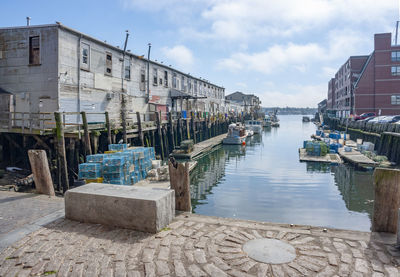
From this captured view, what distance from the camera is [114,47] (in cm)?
2311

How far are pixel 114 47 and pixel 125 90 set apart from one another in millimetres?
3754

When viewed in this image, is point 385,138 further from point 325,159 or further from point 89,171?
point 89,171

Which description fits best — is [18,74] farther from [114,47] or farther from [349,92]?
[349,92]

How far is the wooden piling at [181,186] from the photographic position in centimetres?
695

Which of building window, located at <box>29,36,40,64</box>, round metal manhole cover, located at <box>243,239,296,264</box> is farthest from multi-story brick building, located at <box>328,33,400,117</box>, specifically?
round metal manhole cover, located at <box>243,239,296,264</box>

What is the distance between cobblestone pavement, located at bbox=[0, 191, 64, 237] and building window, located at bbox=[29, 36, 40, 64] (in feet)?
43.2

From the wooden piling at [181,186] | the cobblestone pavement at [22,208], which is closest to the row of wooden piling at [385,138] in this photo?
the wooden piling at [181,186]

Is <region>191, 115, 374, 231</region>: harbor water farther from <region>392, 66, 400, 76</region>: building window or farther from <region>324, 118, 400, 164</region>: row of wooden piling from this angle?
<region>392, 66, 400, 76</region>: building window

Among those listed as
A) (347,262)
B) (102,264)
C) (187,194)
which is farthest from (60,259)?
(347,262)

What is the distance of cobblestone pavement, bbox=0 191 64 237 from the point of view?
19.8 ft

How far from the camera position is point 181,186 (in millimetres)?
6996

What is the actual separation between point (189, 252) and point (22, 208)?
4.79m

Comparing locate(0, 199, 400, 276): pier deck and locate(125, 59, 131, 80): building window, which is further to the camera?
locate(125, 59, 131, 80): building window

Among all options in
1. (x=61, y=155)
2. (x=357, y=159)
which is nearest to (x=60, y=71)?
(x=61, y=155)
